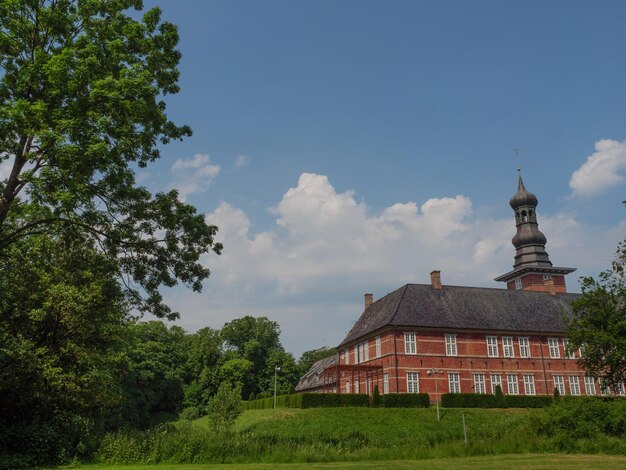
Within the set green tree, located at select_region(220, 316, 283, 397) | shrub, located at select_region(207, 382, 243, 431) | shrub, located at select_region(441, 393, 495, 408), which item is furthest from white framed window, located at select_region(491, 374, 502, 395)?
green tree, located at select_region(220, 316, 283, 397)

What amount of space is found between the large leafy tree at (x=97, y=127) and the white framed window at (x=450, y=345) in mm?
32784

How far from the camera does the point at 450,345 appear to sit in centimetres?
4494

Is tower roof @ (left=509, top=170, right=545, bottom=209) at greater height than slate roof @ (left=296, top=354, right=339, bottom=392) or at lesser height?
greater

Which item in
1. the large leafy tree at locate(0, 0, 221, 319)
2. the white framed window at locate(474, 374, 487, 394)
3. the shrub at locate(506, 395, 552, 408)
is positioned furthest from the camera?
the white framed window at locate(474, 374, 487, 394)

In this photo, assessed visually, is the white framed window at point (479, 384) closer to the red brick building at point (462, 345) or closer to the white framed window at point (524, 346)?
the red brick building at point (462, 345)

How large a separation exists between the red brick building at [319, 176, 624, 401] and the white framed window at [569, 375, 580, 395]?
9 cm

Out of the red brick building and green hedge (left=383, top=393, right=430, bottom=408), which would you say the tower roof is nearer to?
the red brick building

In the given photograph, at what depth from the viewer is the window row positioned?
44.0 m

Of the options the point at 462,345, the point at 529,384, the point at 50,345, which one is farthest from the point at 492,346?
the point at 50,345

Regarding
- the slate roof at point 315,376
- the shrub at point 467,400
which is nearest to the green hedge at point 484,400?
the shrub at point 467,400

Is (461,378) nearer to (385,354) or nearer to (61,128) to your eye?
(385,354)

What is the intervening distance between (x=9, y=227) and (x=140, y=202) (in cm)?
697

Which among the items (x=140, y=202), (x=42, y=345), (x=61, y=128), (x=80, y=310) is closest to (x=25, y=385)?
(x=42, y=345)

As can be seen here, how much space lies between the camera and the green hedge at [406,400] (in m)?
37.8
